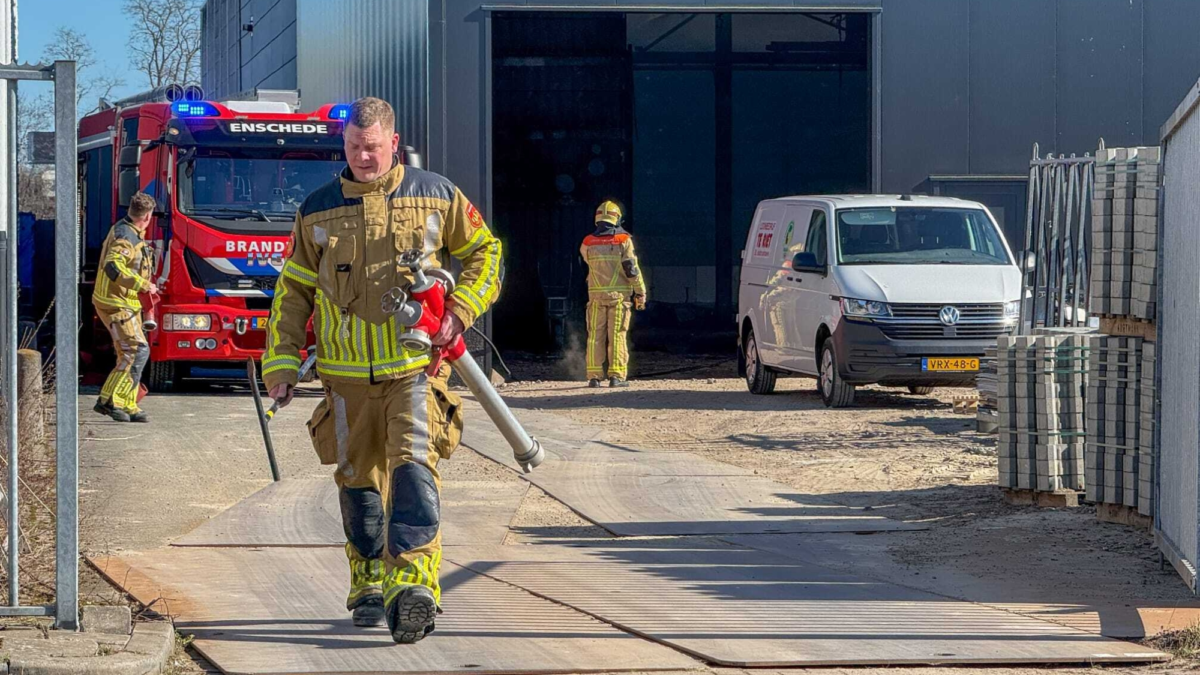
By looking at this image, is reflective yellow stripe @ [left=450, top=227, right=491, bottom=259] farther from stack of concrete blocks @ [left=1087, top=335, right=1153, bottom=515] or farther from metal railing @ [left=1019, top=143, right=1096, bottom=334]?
metal railing @ [left=1019, top=143, right=1096, bottom=334]

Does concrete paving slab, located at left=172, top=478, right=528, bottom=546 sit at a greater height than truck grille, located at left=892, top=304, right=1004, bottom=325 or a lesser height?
lesser

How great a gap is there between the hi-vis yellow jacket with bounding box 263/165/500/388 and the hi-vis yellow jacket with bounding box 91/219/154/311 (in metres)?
7.98

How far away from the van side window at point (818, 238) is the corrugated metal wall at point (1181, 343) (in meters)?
8.17

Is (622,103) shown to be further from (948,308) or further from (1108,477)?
(1108,477)

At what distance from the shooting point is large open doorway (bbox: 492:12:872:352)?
3231cm

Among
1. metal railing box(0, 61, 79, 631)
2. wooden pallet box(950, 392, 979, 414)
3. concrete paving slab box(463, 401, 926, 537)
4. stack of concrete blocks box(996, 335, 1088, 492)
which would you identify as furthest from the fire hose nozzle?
wooden pallet box(950, 392, 979, 414)

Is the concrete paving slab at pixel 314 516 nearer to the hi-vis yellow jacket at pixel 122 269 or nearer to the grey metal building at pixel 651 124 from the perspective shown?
the hi-vis yellow jacket at pixel 122 269

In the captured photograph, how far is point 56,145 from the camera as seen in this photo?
17.3ft

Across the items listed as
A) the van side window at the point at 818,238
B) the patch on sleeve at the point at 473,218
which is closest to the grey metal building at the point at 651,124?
the van side window at the point at 818,238

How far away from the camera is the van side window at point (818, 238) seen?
16.0 metres

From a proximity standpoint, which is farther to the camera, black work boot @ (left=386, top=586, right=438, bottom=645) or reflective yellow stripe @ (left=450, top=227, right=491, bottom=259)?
reflective yellow stripe @ (left=450, top=227, right=491, bottom=259)

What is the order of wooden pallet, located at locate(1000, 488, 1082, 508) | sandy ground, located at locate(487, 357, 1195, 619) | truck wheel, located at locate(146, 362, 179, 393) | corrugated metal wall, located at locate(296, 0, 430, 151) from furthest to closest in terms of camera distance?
1. corrugated metal wall, located at locate(296, 0, 430, 151)
2. truck wheel, located at locate(146, 362, 179, 393)
3. wooden pallet, located at locate(1000, 488, 1082, 508)
4. sandy ground, located at locate(487, 357, 1195, 619)

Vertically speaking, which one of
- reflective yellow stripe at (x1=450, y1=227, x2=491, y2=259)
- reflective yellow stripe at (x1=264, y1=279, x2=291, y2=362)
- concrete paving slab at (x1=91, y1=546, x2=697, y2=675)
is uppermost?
reflective yellow stripe at (x1=450, y1=227, x2=491, y2=259)

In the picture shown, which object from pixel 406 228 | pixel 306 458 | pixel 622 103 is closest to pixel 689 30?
pixel 622 103
